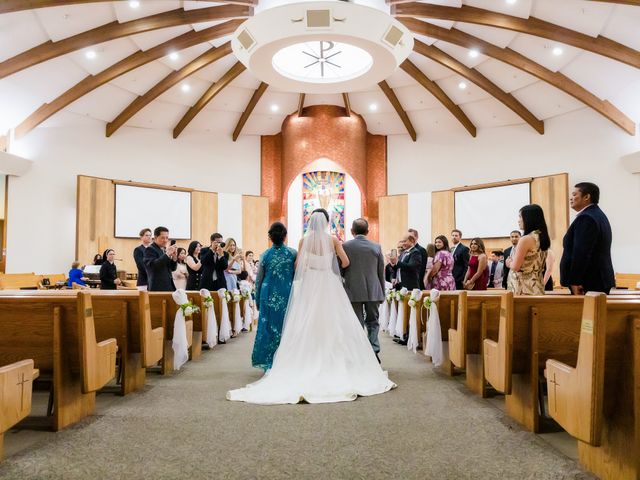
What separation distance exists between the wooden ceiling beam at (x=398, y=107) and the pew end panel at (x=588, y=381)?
10.7m

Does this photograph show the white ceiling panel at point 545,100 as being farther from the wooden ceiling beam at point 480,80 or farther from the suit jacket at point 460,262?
the suit jacket at point 460,262

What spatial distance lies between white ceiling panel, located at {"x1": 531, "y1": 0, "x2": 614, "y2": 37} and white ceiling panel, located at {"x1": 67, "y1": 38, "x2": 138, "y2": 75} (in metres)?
7.67

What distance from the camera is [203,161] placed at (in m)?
13.8

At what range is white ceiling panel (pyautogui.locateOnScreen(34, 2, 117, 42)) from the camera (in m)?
8.12

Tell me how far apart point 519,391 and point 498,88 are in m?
10.0

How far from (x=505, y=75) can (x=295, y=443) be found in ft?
34.6

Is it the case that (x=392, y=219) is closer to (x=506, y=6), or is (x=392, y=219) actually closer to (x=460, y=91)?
(x=460, y=91)

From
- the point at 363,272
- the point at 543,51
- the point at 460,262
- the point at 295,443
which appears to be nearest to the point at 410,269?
the point at 460,262

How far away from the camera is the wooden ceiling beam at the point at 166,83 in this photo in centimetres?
1021

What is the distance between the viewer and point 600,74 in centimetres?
977

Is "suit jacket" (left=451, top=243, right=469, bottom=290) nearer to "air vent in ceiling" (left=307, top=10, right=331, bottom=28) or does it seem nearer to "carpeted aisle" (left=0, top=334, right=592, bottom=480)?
"carpeted aisle" (left=0, top=334, right=592, bottom=480)

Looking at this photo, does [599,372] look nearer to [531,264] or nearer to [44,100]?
[531,264]

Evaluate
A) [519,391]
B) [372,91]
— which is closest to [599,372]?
[519,391]

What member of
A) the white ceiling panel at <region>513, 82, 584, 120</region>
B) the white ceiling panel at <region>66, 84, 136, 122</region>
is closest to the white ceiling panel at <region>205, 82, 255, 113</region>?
the white ceiling panel at <region>66, 84, 136, 122</region>
